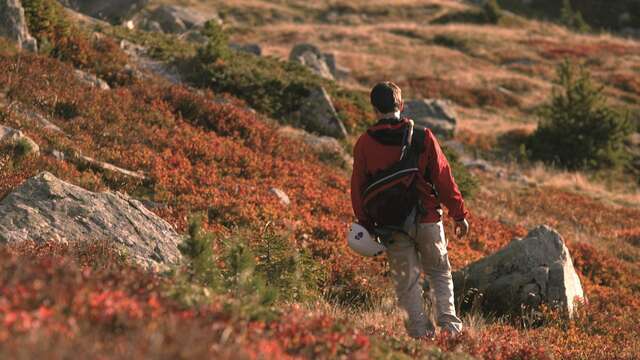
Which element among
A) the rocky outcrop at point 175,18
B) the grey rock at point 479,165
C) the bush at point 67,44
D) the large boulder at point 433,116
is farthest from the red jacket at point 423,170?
the rocky outcrop at point 175,18

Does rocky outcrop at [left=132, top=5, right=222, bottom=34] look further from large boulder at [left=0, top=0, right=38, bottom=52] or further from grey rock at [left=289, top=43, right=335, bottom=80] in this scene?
large boulder at [left=0, top=0, right=38, bottom=52]

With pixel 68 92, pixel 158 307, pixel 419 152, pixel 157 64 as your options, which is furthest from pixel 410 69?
pixel 158 307

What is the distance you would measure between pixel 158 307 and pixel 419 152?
11.1ft

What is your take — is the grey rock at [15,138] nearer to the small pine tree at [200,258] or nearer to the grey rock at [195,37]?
the small pine tree at [200,258]

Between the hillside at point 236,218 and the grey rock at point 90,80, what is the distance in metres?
0.29

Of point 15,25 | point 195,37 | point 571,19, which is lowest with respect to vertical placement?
point 571,19

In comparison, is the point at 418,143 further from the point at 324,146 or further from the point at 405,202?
the point at 324,146

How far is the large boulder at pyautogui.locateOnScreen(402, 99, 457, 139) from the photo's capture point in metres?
28.3

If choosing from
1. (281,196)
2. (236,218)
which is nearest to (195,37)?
(281,196)

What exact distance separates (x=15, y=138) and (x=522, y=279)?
25.6 ft

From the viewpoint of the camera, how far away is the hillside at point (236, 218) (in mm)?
3949

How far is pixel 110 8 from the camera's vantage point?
1257 inches

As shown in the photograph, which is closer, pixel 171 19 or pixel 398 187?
pixel 398 187

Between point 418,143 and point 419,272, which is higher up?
point 418,143
